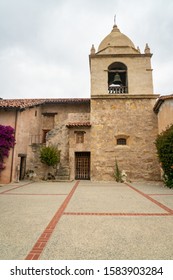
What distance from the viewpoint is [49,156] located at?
12984 millimetres

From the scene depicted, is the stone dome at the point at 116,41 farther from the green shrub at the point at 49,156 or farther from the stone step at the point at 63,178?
the stone step at the point at 63,178

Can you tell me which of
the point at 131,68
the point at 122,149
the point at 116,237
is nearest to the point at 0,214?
the point at 116,237

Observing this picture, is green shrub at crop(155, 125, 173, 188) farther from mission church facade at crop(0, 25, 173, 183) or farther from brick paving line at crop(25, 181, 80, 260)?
brick paving line at crop(25, 181, 80, 260)

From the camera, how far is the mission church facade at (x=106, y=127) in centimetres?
1328

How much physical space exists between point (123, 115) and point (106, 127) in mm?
1770

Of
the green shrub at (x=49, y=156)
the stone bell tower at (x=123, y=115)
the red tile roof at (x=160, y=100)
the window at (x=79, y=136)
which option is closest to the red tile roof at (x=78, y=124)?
the stone bell tower at (x=123, y=115)

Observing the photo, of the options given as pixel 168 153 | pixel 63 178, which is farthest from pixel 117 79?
pixel 63 178

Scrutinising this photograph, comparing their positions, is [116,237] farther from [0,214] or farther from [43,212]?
[0,214]

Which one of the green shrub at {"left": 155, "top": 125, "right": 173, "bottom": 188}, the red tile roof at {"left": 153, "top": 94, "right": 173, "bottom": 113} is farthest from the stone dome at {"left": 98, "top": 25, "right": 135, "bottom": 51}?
the green shrub at {"left": 155, "top": 125, "right": 173, "bottom": 188}

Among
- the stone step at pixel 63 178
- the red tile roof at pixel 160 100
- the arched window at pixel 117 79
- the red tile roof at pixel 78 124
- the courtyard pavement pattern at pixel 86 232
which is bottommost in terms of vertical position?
the courtyard pavement pattern at pixel 86 232

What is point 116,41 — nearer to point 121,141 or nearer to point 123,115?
point 123,115

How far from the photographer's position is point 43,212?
4.77m

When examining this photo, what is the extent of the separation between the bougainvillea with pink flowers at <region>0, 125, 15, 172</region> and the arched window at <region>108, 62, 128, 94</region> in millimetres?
8938

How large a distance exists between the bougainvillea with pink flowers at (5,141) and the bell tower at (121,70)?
24.0ft
